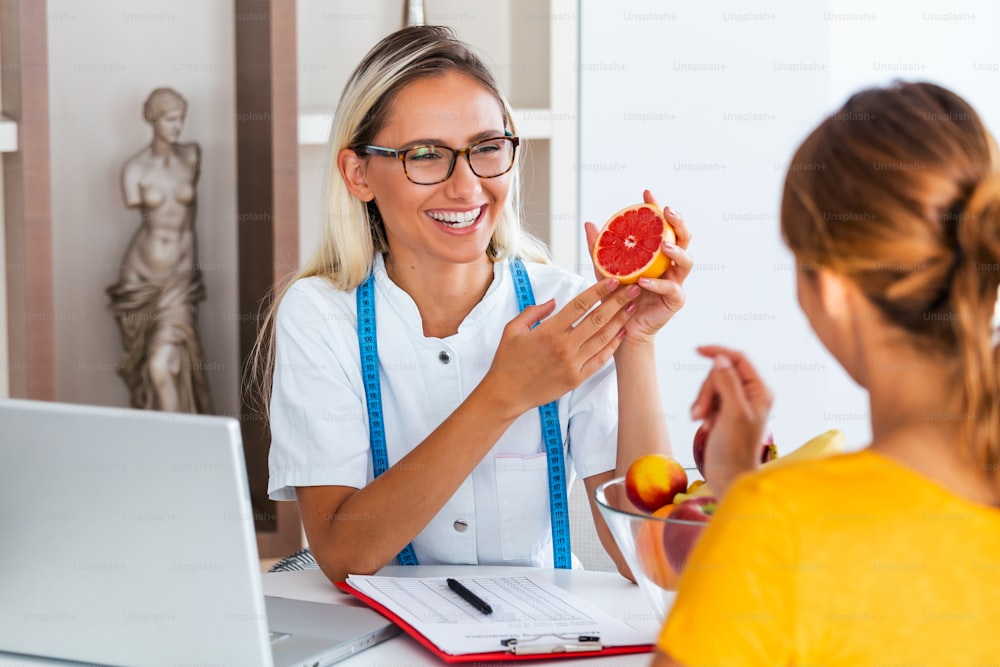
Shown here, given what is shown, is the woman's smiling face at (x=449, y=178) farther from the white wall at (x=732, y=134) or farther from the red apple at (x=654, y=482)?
the white wall at (x=732, y=134)

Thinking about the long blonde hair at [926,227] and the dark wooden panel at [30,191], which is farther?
the dark wooden panel at [30,191]

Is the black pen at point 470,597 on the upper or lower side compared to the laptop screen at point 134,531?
lower

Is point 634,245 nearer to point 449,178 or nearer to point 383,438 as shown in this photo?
point 449,178

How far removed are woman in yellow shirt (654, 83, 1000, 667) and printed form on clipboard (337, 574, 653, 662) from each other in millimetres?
464

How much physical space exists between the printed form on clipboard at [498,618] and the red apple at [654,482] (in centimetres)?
17

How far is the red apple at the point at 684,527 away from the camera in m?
1.17

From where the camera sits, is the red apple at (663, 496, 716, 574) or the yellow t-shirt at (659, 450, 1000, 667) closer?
the yellow t-shirt at (659, 450, 1000, 667)

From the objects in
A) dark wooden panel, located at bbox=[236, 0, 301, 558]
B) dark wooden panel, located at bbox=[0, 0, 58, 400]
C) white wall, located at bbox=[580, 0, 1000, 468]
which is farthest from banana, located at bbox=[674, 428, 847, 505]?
dark wooden panel, located at bbox=[0, 0, 58, 400]

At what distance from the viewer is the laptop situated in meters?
1.07

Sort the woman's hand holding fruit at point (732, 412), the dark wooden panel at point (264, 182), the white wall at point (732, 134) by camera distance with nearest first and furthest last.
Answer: the woman's hand holding fruit at point (732, 412) → the white wall at point (732, 134) → the dark wooden panel at point (264, 182)

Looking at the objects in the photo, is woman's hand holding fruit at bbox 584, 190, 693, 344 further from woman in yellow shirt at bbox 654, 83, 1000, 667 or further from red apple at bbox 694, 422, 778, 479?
woman in yellow shirt at bbox 654, 83, 1000, 667

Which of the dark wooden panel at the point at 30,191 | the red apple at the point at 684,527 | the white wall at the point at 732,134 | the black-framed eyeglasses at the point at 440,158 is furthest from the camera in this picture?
the white wall at the point at 732,134

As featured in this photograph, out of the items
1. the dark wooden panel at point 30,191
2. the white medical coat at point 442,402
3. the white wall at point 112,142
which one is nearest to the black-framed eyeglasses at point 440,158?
the white medical coat at point 442,402

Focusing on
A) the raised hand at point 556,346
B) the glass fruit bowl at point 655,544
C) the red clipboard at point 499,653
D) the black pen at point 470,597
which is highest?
the raised hand at point 556,346
